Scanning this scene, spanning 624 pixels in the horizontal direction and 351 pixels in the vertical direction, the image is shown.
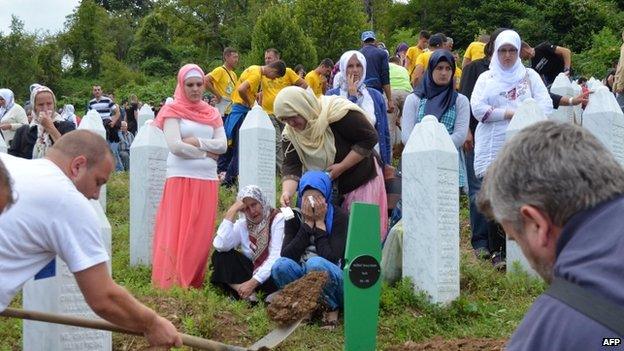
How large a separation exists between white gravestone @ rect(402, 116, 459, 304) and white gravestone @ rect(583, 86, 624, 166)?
8.33ft

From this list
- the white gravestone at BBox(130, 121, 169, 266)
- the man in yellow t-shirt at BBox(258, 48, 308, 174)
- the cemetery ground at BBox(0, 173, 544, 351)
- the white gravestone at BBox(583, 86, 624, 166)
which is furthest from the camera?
the man in yellow t-shirt at BBox(258, 48, 308, 174)

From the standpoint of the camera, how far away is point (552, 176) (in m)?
2.34

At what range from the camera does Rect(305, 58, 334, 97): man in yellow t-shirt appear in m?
15.0

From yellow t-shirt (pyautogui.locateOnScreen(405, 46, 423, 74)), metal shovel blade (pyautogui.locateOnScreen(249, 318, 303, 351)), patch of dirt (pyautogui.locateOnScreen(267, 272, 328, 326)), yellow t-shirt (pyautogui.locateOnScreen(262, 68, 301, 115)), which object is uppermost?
yellow t-shirt (pyautogui.locateOnScreen(405, 46, 423, 74))

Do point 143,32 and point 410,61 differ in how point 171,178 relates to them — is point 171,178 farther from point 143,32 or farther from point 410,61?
point 143,32

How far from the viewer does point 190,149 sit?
8203mm

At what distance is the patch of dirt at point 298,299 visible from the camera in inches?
255

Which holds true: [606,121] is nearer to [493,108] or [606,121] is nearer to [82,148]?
[493,108]

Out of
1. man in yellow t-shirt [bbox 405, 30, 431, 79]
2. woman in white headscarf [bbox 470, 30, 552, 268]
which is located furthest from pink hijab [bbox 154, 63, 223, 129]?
man in yellow t-shirt [bbox 405, 30, 431, 79]

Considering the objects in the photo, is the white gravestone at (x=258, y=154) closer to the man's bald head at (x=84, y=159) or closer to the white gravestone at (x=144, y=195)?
the white gravestone at (x=144, y=195)

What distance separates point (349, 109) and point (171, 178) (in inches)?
75.0

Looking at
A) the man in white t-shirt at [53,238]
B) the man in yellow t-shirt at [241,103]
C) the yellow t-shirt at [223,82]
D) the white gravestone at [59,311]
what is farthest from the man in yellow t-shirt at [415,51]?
the man in white t-shirt at [53,238]

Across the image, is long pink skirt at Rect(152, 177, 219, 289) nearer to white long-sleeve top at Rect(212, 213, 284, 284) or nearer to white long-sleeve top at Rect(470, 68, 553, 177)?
white long-sleeve top at Rect(212, 213, 284, 284)

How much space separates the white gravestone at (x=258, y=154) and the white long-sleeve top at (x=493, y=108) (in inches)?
79.9
